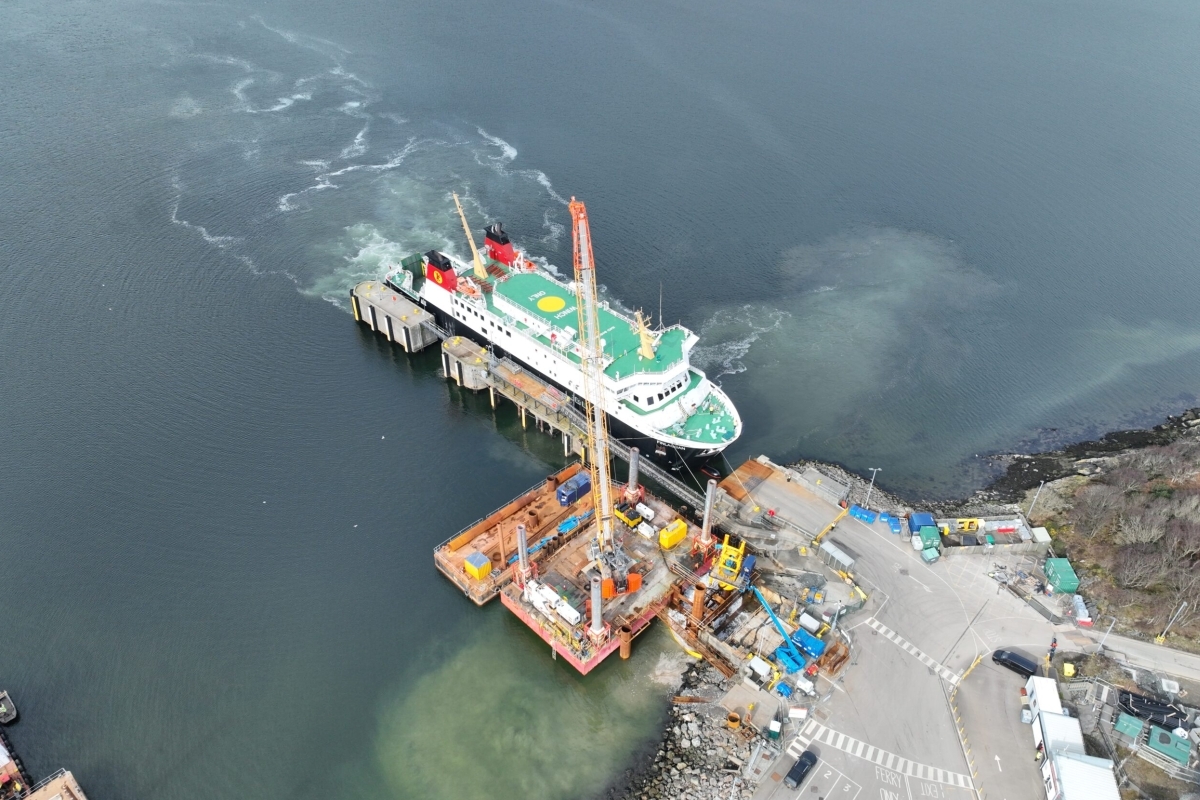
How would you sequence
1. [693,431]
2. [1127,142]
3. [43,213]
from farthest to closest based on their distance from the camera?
[1127,142], [43,213], [693,431]

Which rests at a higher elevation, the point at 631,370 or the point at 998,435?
the point at 631,370

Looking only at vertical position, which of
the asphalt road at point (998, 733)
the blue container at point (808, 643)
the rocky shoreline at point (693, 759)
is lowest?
the rocky shoreline at point (693, 759)

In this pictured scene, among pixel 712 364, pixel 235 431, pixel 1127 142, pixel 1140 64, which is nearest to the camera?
pixel 235 431

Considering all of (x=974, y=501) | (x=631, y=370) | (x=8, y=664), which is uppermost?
(x=631, y=370)

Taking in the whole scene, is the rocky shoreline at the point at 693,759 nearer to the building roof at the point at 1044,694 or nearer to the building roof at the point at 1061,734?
→ the building roof at the point at 1061,734

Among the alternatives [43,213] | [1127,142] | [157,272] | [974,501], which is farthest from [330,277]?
[1127,142]

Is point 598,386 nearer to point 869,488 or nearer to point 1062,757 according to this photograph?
point 869,488

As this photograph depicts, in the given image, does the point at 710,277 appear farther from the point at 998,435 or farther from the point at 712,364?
the point at 998,435

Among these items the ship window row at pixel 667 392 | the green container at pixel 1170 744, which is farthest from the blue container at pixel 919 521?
the ship window row at pixel 667 392
